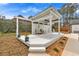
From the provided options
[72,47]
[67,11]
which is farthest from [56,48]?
[67,11]

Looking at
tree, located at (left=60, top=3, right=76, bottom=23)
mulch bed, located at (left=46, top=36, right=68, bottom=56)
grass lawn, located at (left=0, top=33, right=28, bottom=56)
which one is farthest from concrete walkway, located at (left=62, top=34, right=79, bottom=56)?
grass lawn, located at (left=0, top=33, right=28, bottom=56)

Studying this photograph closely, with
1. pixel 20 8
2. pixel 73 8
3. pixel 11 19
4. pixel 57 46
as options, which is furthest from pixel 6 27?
pixel 73 8

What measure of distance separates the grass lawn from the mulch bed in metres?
0.29

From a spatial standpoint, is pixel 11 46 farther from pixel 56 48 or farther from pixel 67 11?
pixel 67 11

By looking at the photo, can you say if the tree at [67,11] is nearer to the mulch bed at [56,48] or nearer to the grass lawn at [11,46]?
the mulch bed at [56,48]

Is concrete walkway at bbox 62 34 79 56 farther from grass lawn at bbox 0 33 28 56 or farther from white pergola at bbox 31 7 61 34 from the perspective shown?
grass lawn at bbox 0 33 28 56

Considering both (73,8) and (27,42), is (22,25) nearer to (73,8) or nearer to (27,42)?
(27,42)

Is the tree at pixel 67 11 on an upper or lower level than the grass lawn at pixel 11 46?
upper

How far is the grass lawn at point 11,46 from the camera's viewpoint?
2.05m

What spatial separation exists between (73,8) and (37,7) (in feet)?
1.43

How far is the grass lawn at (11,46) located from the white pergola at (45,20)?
24 cm

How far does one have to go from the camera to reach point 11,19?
2.06 meters

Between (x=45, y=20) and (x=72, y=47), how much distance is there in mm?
464

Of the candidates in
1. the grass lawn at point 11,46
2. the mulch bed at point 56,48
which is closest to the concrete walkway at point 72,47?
the mulch bed at point 56,48
